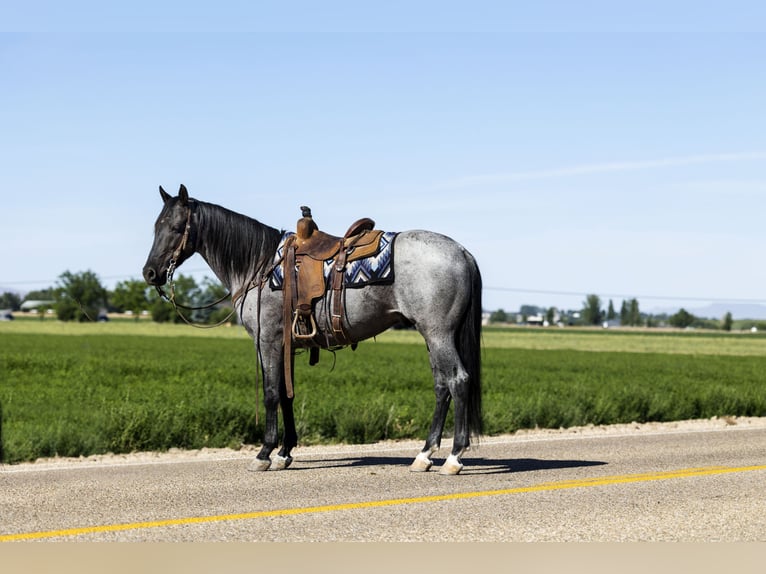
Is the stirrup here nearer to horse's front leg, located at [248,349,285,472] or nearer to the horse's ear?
horse's front leg, located at [248,349,285,472]

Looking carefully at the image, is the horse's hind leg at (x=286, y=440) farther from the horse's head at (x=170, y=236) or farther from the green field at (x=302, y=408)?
the horse's head at (x=170, y=236)

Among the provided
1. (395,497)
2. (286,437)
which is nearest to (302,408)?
(286,437)

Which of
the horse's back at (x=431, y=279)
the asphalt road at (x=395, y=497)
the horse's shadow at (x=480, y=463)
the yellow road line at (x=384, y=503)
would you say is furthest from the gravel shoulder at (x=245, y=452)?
the yellow road line at (x=384, y=503)

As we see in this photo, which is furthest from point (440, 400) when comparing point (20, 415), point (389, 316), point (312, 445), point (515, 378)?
point (515, 378)

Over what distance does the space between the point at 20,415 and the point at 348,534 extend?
11.3 meters

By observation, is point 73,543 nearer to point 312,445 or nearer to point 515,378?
point 312,445

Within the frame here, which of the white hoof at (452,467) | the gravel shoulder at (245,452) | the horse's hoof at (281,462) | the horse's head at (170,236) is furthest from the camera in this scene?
the gravel shoulder at (245,452)

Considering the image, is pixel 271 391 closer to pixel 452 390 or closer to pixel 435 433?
pixel 435 433

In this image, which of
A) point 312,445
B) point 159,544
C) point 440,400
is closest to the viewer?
point 159,544

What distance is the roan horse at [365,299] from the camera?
975cm

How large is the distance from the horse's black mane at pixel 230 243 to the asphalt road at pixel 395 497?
2031 mm

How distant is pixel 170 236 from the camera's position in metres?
10.3

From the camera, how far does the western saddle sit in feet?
32.7

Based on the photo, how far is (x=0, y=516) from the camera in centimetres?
736
